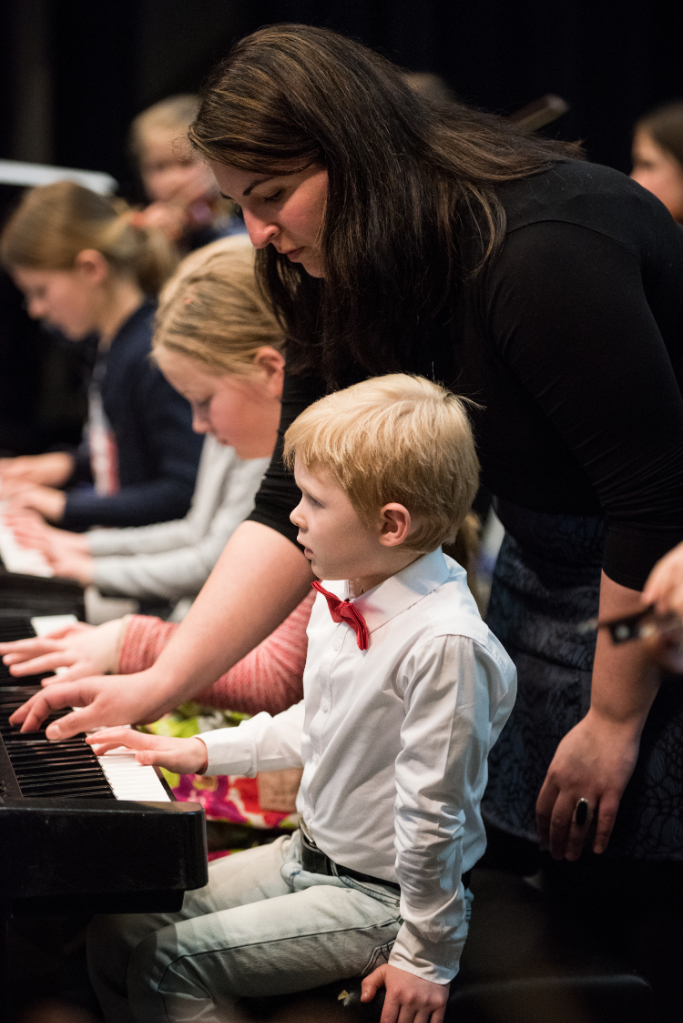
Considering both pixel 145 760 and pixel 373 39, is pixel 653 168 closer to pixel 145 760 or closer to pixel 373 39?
pixel 373 39

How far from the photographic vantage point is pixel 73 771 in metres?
1.11

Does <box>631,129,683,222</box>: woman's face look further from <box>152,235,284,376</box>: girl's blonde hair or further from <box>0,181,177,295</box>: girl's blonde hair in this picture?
<box>0,181,177,295</box>: girl's blonde hair

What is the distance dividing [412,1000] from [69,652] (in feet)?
2.12

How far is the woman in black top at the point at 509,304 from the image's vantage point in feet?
3.31

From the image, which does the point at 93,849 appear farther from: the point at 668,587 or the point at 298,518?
the point at 668,587

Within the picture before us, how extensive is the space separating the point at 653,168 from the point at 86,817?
6.39 ft

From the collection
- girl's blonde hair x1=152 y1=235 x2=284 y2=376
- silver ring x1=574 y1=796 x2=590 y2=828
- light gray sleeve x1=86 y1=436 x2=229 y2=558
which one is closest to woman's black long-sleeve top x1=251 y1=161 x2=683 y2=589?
silver ring x1=574 y1=796 x2=590 y2=828

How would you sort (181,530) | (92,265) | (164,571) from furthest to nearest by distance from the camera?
(92,265)
(181,530)
(164,571)

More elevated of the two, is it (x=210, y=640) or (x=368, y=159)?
(x=368, y=159)

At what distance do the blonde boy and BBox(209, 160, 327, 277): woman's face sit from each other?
18 cm

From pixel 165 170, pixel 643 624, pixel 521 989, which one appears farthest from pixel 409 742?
pixel 165 170

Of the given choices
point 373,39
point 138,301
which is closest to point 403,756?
point 373,39

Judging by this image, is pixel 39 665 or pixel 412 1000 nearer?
pixel 412 1000

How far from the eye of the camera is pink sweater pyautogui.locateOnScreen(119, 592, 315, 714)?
4.68 ft
